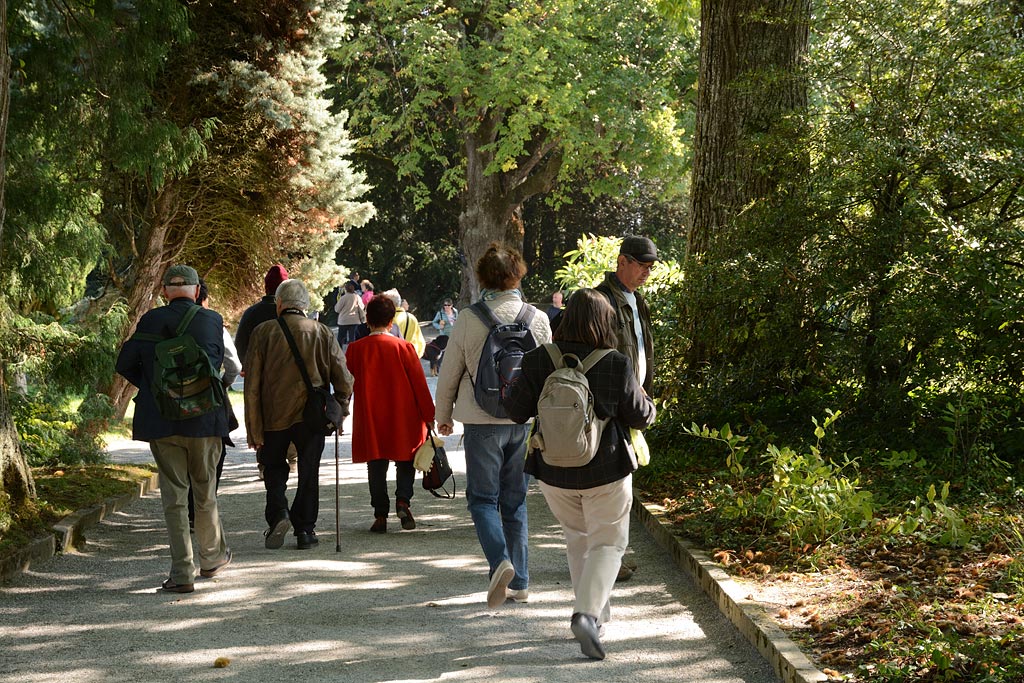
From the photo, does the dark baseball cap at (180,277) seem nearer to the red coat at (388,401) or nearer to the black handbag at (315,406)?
A: the black handbag at (315,406)

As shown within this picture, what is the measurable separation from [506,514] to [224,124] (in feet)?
35.0

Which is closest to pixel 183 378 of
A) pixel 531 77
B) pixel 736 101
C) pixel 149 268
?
pixel 736 101

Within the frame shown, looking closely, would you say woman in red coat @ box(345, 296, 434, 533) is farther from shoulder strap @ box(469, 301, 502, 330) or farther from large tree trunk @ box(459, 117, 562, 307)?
large tree trunk @ box(459, 117, 562, 307)

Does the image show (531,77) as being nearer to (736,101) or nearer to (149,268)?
(149,268)

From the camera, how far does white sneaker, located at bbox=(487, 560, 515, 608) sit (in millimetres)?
6340

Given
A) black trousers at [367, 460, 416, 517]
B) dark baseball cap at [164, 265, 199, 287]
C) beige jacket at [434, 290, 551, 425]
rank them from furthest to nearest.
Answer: black trousers at [367, 460, 416, 517] < dark baseball cap at [164, 265, 199, 287] < beige jacket at [434, 290, 551, 425]

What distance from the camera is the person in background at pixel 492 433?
21.8ft

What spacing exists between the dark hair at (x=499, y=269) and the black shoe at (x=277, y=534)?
2.73 metres

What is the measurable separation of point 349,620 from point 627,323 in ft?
7.20

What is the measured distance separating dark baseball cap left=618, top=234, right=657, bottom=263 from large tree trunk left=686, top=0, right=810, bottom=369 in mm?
4593

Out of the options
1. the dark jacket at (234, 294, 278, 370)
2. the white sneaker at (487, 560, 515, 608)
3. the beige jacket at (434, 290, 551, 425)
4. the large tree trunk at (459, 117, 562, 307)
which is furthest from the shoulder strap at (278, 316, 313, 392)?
the large tree trunk at (459, 117, 562, 307)

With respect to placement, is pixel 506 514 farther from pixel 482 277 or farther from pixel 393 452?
pixel 393 452

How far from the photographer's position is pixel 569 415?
18.3ft

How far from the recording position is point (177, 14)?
1132cm
